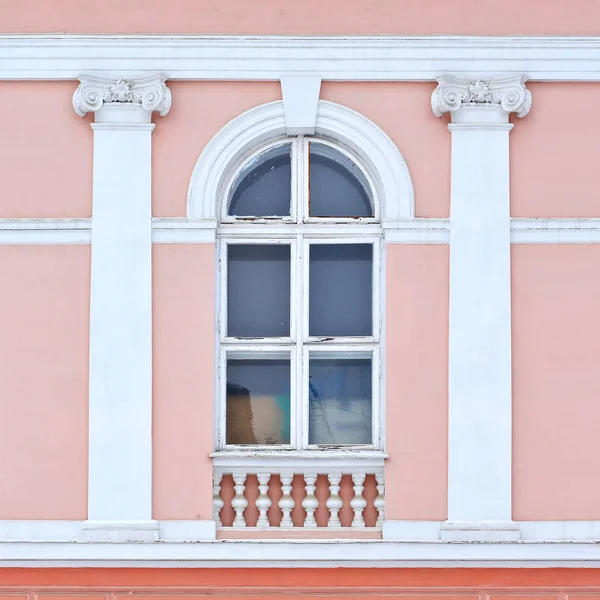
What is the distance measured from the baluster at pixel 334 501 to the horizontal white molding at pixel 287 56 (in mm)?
2464

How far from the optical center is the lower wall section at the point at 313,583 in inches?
271

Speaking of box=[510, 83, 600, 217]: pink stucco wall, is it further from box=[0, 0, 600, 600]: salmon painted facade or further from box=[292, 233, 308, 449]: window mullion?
box=[292, 233, 308, 449]: window mullion

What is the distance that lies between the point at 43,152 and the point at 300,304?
6.09 ft

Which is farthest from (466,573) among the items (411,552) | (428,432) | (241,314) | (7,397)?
(7,397)

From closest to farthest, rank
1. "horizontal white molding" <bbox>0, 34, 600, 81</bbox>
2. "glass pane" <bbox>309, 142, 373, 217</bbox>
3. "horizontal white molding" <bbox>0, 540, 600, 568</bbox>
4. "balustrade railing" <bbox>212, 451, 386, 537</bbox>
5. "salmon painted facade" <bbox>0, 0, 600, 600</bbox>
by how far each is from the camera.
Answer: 1. "horizontal white molding" <bbox>0, 540, 600, 568</bbox>
2. "salmon painted facade" <bbox>0, 0, 600, 600</bbox>
3. "balustrade railing" <bbox>212, 451, 386, 537</bbox>
4. "horizontal white molding" <bbox>0, 34, 600, 81</bbox>
5. "glass pane" <bbox>309, 142, 373, 217</bbox>

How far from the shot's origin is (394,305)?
7.05 metres

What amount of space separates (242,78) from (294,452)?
2329mm

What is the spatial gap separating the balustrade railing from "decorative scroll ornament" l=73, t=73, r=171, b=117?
7.21 ft

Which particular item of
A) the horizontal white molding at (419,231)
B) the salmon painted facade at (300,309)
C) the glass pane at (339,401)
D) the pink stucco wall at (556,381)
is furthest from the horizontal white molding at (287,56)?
the glass pane at (339,401)

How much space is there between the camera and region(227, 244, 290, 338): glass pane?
23.9ft

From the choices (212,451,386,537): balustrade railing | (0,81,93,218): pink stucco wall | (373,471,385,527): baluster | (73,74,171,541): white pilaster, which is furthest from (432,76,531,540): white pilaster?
(0,81,93,218): pink stucco wall

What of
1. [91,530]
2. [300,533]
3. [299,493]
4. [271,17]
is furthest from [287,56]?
[91,530]

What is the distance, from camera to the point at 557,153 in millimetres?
7172

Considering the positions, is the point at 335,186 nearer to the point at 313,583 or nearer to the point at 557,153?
the point at 557,153
